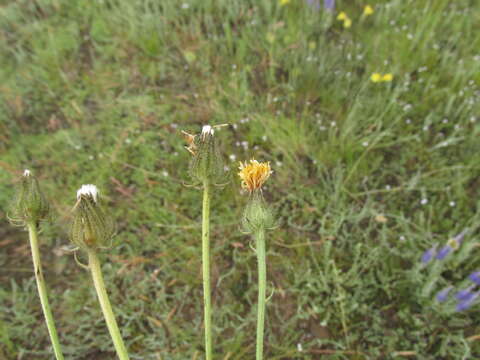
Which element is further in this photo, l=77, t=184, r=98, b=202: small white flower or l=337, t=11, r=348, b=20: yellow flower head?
l=337, t=11, r=348, b=20: yellow flower head

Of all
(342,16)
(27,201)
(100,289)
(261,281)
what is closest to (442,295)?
(261,281)

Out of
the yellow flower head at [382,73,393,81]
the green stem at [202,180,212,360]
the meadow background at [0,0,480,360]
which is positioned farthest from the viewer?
the yellow flower head at [382,73,393,81]

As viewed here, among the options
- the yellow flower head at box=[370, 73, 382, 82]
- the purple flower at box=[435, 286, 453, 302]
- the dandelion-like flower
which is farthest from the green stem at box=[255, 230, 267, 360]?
the dandelion-like flower

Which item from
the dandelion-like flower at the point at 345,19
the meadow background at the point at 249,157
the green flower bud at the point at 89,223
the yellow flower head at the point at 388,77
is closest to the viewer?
the green flower bud at the point at 89,223

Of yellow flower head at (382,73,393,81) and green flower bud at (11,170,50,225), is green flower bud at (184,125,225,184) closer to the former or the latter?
green flower bud at (11,170,50,225)

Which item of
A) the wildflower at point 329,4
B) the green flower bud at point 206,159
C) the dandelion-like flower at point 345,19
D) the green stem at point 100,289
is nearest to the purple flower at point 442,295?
the green flower bud at point 206,159

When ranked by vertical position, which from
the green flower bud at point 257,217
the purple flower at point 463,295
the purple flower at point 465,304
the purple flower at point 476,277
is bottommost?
the purple flower at point 465,304

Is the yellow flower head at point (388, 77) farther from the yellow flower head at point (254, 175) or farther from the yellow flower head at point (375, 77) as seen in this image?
the yellow flower head at point (254, 175)
